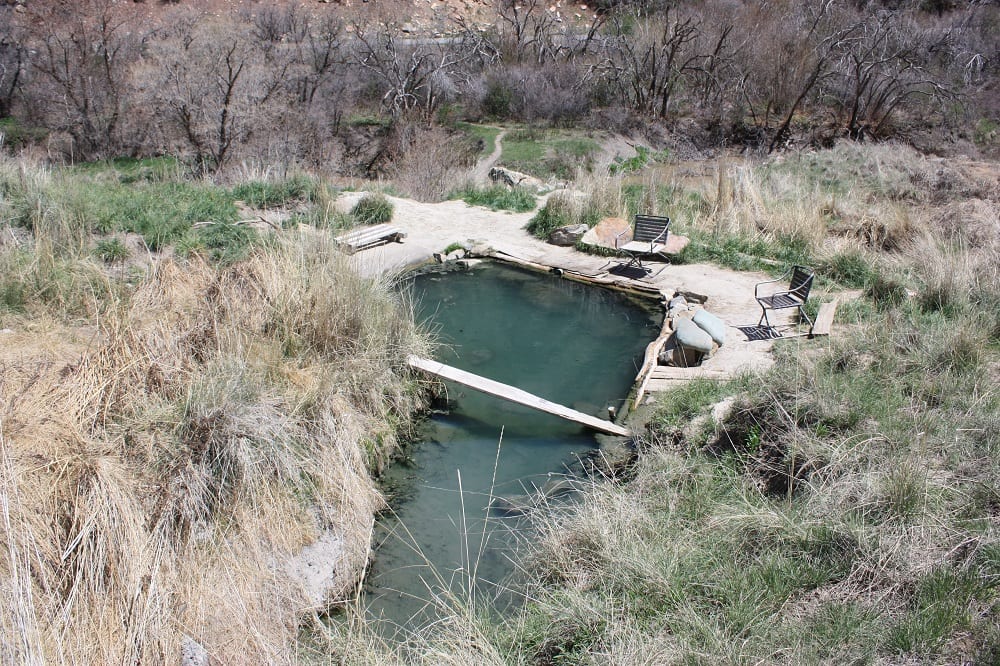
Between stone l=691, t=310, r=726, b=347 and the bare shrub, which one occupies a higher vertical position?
stone l=691, t=310, r=726, b=347

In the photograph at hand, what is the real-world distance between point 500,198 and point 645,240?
3.67 m

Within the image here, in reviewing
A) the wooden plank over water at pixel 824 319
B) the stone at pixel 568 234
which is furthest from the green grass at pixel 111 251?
the wooden plank over water at pixel 824 319

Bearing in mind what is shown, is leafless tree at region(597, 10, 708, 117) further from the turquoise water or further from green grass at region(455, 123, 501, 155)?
the turquoise water

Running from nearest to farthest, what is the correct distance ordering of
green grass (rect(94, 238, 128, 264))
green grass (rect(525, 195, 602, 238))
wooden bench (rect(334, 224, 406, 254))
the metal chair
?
the metal chair → green grass (rect(94, 238, 128, 264)) → wooden bench (rect(334, 224, 406, 254)) → green grass (rect(525, 195, 602, 238))

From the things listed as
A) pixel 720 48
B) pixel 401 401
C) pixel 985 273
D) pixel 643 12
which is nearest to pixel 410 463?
pixel 401 401

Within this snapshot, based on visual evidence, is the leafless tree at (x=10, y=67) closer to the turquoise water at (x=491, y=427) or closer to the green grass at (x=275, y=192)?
the green grass at (x=275, y=192)

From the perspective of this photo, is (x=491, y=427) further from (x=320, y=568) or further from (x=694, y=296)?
(x=694, y=296)

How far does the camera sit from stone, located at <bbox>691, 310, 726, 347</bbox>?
6.79 m

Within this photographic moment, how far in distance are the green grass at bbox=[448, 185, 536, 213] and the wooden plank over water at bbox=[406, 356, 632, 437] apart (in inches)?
265

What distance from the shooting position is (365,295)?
5.64 metres

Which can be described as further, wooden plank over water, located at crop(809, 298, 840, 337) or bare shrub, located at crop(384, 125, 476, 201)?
bare shrub, located at crop(384, 125, 476, 201)

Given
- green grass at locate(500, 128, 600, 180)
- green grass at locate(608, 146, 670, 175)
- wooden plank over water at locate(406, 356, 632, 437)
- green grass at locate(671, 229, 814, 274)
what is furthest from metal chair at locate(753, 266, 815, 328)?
green grass at locate(500, 128, 600, 180)

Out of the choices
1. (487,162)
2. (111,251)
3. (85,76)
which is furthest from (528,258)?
(85,76)

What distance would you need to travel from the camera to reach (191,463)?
3758mm
